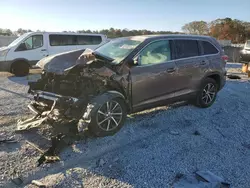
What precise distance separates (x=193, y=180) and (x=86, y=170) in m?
1.45

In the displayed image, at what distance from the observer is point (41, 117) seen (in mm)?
5004

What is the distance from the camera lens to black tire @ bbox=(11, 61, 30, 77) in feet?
40.5

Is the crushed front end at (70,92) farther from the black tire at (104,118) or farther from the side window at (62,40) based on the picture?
the side window at (62,40)

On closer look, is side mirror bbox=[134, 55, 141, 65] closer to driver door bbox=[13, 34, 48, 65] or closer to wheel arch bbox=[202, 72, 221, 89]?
wheel arch bbox=[202, 72, 221, 89]

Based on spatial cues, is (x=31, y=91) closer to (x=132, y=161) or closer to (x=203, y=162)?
(x=132, y=161)

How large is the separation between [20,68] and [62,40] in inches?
111

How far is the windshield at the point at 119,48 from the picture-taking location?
517cm

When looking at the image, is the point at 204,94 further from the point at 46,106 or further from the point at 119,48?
A: the point at 46,106

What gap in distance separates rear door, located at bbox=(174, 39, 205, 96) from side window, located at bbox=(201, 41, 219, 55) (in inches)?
8.8

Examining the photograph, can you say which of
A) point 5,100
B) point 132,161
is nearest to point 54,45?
point 5,100

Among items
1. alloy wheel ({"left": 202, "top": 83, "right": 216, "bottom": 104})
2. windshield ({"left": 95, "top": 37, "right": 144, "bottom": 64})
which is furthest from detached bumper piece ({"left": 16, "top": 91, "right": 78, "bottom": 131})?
alloy wheel ({"left": 202, "top": 83, "right": 216, "bottom": 104})

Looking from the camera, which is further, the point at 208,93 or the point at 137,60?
the point at 208,93

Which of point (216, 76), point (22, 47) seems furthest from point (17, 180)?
point (22, 47)

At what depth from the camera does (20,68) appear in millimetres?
12484
